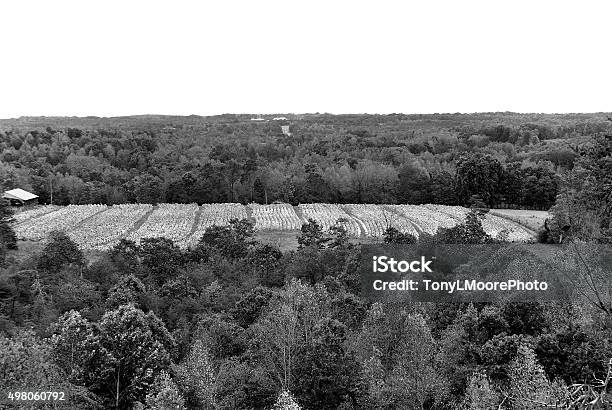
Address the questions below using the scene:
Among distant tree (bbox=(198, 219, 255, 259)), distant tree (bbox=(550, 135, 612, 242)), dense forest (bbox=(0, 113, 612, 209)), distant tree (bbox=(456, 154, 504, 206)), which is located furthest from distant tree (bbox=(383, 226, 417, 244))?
distant tree (bbox=(456, 154, 504, 206))

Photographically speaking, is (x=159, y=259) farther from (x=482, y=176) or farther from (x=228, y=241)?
(x=482, y=176)

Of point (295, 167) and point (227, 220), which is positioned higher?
point (295, 167)

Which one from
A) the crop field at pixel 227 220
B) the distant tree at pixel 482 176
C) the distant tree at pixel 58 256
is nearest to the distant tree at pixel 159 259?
the distant tree at pixel 58 256

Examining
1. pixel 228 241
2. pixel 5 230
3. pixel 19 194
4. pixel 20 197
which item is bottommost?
pixel 20 197

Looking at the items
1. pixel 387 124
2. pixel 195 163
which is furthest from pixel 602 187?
pixel 387 124

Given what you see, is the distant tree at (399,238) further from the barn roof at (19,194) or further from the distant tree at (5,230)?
the barn roof at (19,194)

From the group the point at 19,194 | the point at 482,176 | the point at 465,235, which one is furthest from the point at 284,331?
the point at 19,194
